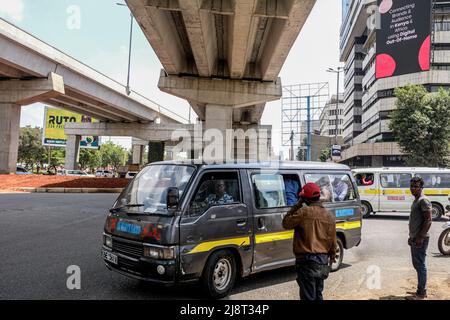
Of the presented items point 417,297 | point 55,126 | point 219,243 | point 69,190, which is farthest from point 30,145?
point 417,297

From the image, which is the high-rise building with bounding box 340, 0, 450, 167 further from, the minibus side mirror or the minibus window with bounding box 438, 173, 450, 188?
the minibus side mirror

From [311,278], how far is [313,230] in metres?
0.51

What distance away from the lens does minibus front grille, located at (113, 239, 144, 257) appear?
4.95m

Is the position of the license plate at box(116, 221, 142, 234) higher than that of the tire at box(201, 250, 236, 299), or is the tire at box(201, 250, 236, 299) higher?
the license plate at box(116, 221, 142, 234)

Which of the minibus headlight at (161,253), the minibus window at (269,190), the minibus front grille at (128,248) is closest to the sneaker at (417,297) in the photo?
the minibus window at (269,190)

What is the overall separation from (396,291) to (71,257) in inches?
232

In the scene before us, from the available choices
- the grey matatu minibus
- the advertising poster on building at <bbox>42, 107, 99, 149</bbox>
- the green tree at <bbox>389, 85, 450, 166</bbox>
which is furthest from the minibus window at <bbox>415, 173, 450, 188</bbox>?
the advertising poster on building at <bbox>42, 107, 99, 149</bbox>

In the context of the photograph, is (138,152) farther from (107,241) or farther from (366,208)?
(107,241)

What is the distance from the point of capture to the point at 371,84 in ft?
196

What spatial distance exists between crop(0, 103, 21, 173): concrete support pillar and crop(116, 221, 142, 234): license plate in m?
28.1

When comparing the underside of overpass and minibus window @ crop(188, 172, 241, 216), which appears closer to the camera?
minibus window @ crop(188, 172, 241, 216)

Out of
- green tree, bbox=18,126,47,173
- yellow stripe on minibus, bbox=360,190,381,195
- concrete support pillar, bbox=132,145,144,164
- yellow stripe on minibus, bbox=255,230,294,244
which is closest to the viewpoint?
yellow stripe on minibus, bbox=255,230,294,244

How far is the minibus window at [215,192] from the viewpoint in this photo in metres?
5.14
